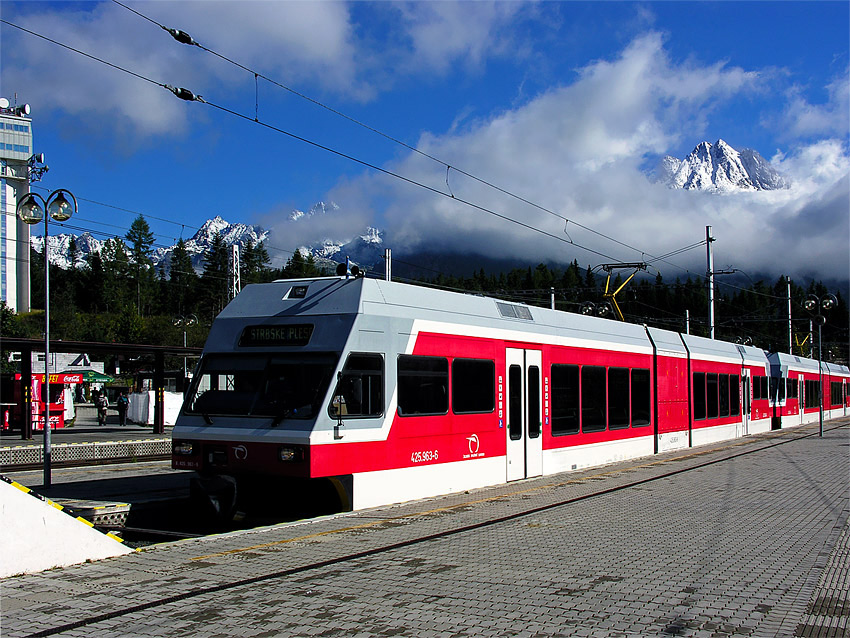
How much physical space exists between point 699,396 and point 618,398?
7.33m

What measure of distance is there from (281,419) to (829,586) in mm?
6521

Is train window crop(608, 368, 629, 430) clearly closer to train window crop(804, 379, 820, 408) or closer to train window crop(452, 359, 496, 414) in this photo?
train window crop(452, 359, 496, 414)

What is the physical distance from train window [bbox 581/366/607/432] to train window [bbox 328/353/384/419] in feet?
22.8

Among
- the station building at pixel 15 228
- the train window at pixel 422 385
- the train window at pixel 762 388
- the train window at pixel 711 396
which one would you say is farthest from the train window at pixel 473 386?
the station building at pixel 15 228

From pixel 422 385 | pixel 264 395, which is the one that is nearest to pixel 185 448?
pixel 264 395

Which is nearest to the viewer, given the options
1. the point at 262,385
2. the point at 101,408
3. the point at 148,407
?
the point at 262,385

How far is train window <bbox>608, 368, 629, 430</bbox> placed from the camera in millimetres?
18531

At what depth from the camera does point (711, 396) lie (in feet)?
86.1

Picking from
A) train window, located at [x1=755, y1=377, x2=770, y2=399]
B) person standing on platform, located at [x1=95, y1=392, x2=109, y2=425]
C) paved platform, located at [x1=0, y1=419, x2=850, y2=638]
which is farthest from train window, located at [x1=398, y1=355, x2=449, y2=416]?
person standing on platform, located at [x1=95, y1=392, x2=109, y2=425]

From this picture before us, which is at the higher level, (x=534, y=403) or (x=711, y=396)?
(x=534, y=403)

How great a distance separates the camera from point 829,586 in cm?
730

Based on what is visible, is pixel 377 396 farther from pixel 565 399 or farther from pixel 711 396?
pixel 711 396

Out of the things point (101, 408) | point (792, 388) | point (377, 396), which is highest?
point (377, 396)

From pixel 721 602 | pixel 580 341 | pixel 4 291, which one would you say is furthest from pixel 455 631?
pixel 4 291
